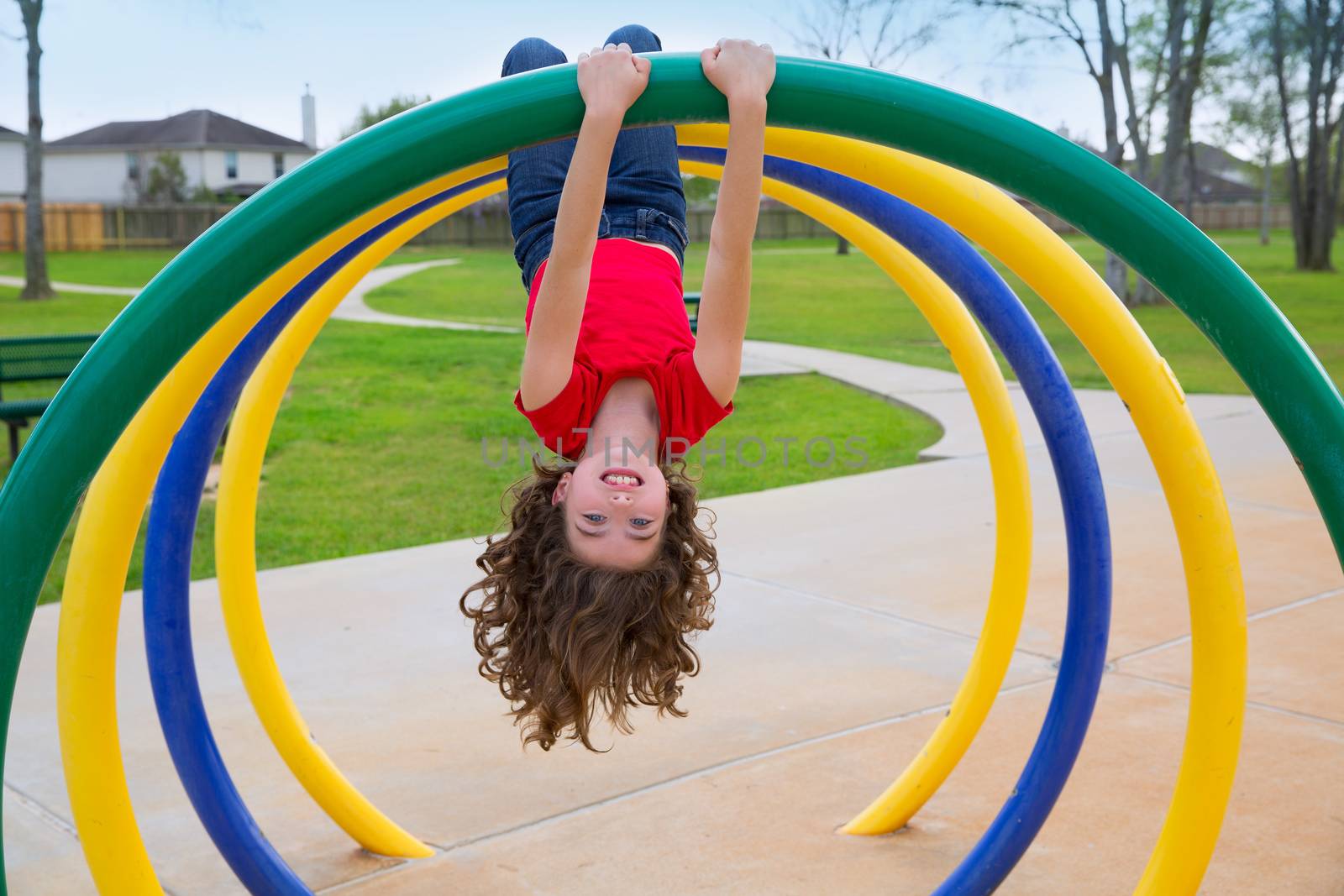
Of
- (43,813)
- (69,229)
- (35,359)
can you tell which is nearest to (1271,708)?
(43,813)

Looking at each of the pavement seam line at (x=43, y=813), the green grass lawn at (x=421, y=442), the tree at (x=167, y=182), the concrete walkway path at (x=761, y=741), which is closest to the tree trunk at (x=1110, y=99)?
the green grass lawn at (x=421, y=442)

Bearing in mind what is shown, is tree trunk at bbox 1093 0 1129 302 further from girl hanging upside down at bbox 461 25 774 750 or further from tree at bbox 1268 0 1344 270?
girl hanging upside down at bbox 461 25 774 750

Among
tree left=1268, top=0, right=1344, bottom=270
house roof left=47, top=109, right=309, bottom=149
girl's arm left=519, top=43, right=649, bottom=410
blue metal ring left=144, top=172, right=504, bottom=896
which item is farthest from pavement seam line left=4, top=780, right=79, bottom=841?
house roof left=47, top=109, right=309, bottom=149

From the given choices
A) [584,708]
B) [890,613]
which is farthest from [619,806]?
[890,613]

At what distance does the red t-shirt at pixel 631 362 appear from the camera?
101 inches

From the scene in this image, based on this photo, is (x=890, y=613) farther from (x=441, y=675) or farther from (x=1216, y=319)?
(x=1216, y=319)

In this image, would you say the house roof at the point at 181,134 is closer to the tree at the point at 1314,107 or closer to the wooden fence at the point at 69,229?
the wooden fence at the point at 69,229

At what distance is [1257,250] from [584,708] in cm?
4162

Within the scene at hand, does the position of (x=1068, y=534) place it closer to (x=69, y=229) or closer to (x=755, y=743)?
(x=755, y=743)

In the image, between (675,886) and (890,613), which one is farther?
(890,613)

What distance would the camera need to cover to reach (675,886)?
292 cm

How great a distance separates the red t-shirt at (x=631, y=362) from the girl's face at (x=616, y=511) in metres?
0.10

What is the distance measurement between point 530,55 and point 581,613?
131 cm

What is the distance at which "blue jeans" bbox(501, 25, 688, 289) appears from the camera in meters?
3.02
